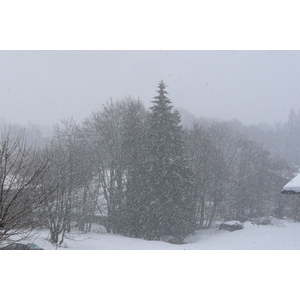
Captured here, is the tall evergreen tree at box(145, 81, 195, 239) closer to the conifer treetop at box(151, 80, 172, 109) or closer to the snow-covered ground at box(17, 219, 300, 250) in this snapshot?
the conifer treetop at box(151, 80, 172, 109)

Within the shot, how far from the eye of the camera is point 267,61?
26000mm

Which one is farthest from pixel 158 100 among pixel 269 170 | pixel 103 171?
pixel 269 170

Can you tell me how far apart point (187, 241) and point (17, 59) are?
60.8ft

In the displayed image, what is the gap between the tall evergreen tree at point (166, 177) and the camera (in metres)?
20.3

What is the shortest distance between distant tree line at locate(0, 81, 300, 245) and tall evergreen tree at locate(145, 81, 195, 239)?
66 millimetres

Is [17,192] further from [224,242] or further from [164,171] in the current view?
[164,171]

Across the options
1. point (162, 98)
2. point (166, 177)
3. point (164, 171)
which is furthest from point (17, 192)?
point (162, 98)

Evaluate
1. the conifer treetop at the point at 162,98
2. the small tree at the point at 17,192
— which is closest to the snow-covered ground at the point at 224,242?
the small tree at the point at 17,192

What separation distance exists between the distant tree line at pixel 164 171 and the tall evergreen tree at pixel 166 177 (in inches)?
2.6

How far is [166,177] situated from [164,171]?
19.0 inches

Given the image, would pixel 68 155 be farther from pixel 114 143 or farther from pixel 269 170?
pixel 269 170

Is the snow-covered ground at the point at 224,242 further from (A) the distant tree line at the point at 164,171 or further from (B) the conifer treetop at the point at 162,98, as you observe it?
(B) the conifer treetop at the point at 162,98

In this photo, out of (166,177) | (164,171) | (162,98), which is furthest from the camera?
(162,98)

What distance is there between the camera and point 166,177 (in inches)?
826
